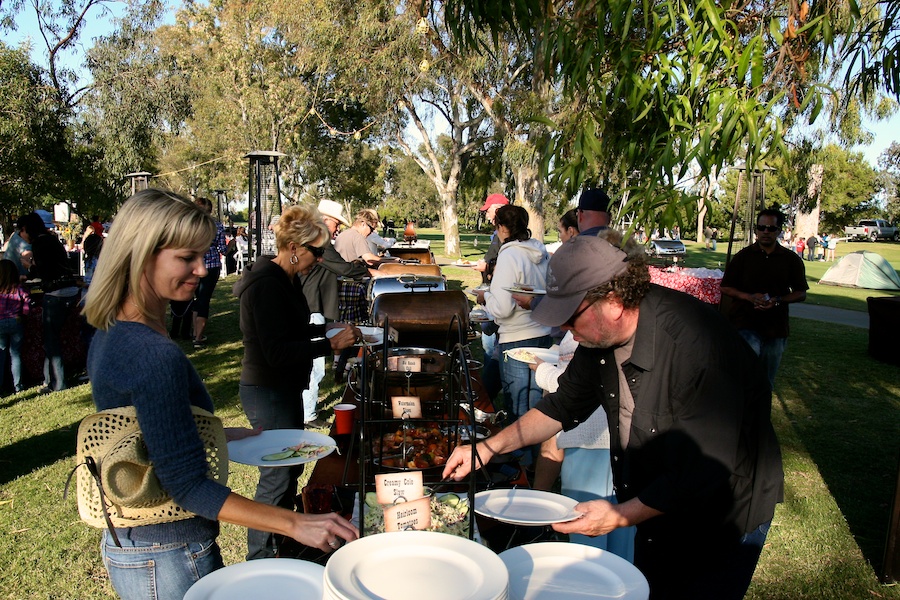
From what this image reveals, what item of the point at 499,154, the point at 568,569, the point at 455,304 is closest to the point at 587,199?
the point at 455,304

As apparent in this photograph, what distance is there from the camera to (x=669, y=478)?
6.02 ft

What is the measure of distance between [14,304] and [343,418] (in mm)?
5430

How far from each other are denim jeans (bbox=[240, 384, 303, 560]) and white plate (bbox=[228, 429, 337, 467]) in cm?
67

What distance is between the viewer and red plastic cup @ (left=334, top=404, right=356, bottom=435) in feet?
11.3

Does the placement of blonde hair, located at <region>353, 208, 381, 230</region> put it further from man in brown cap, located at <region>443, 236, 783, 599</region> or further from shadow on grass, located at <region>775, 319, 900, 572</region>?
man in brown cap, located at <region>443, 236, 783, 599</region>

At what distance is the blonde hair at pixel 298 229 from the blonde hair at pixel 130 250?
5.38 feet

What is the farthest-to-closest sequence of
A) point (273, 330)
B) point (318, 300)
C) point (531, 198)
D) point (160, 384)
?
1. point (531, 198)
2. point (318, 300)
3. point (273, 330)
4. point (160, 384)

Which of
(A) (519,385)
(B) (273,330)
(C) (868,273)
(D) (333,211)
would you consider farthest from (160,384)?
(C) (868,273)

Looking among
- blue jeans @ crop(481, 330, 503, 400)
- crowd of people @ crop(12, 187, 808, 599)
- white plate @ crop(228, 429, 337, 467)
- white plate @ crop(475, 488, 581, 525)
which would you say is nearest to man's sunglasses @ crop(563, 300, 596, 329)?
crowd of people @ crop(12, 187, 808, 599)

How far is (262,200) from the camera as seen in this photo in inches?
561

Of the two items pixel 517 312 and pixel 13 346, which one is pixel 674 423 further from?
pixel 13 346

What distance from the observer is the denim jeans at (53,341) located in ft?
24.1

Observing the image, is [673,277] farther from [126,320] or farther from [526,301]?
[126,320]

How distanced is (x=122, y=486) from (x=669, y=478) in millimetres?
1415
